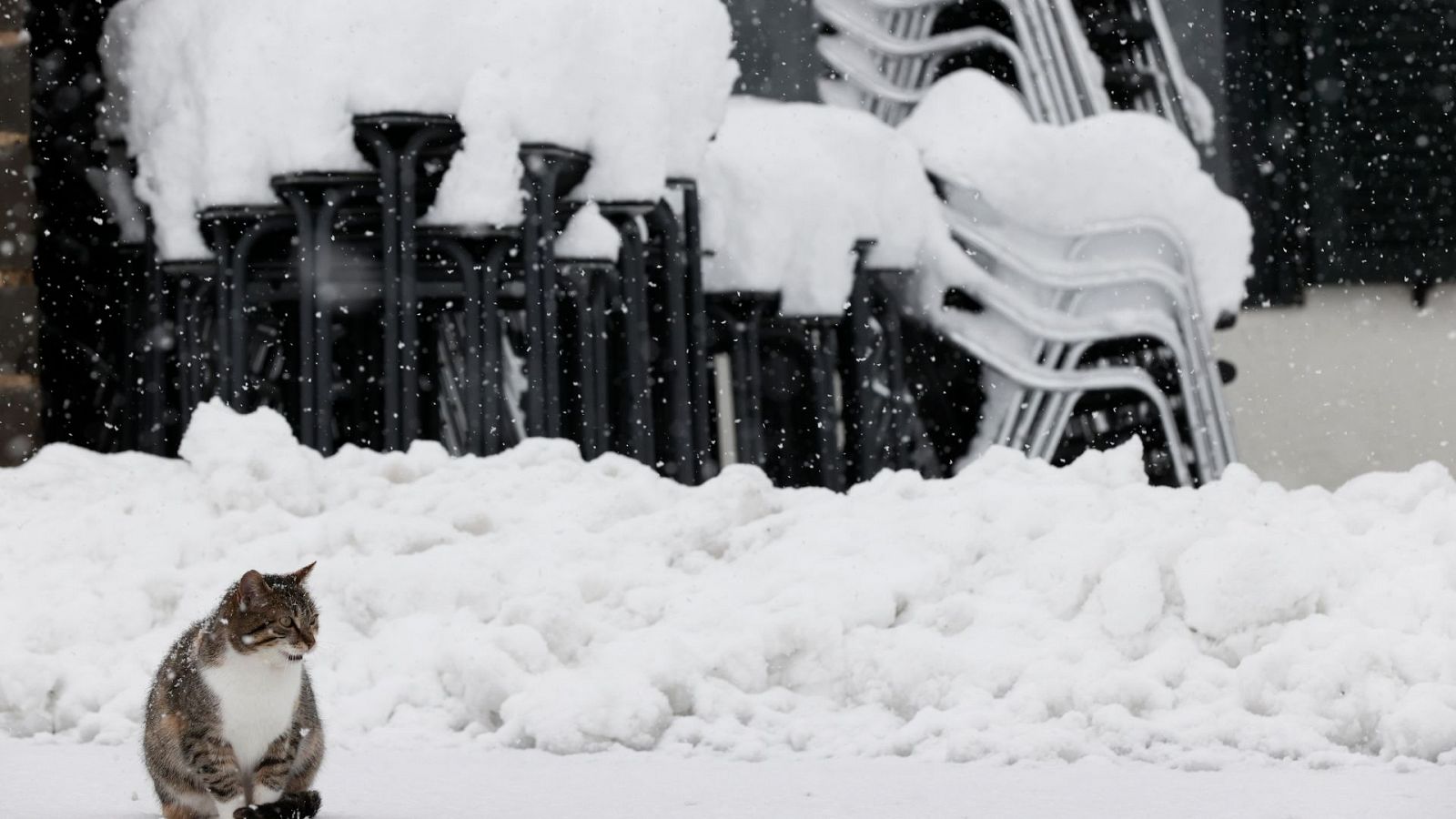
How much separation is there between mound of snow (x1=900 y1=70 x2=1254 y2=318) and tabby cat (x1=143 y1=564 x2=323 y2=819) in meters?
10.6

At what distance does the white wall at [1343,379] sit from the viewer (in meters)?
17.8

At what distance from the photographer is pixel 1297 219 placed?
57.8ft

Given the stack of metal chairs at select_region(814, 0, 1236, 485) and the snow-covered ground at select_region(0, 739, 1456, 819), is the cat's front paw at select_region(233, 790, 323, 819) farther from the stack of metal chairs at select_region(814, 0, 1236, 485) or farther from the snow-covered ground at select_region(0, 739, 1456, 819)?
the stack of metal chairs at select_region(814, 0, 1236, 485)

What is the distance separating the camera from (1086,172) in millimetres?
13312

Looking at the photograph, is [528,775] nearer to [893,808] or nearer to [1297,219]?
[893,808]

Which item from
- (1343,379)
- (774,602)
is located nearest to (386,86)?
(774,602)

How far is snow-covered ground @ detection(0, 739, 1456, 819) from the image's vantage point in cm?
374

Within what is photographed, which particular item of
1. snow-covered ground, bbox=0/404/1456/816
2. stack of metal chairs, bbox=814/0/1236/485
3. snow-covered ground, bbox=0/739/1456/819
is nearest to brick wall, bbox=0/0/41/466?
snow-covered ground, bbox=0/404/1456/816

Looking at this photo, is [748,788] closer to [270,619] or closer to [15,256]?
[270,619]

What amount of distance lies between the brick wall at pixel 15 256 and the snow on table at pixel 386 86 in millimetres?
793

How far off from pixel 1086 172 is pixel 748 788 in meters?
9.91

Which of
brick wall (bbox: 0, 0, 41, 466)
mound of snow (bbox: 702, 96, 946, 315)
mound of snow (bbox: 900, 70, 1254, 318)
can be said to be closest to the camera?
brick wall (bbox: 0, 0, 41, 466)

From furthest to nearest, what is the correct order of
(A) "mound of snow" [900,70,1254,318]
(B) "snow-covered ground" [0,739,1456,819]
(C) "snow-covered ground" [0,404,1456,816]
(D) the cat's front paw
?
(A) "mound of snow" [900,70,1254,318], (C) "snow-covered ground" [0,404,1456,816], (B) "snow-covered ground" [0,739,1456,819], (D) the cat's front paw

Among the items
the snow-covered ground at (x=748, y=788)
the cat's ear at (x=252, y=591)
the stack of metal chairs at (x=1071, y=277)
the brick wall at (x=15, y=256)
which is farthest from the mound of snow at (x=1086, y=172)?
the cat's ear at (x=252, y=591)
